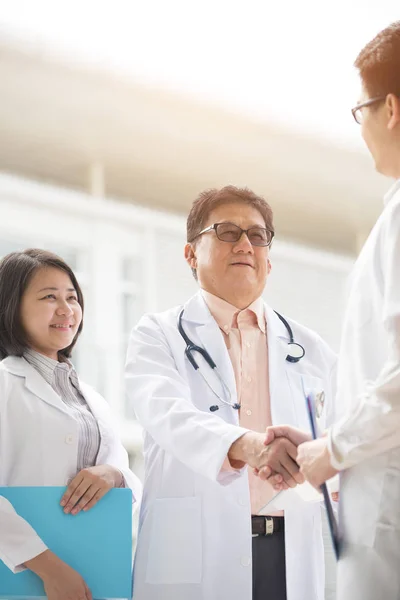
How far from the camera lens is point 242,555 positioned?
5.52 ft

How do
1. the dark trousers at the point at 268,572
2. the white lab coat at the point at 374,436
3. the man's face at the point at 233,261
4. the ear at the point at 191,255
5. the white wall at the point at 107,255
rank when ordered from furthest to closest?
the white wall at the point at 107,255
the ear at the point at 191,255
the man's face at the point at 233,261
the dark trousers at the point at 268,572
the white lab coat at the point at 374,436

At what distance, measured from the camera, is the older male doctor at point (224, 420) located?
167 cm

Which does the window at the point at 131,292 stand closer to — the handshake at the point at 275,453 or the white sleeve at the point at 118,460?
the white sleeve at the point at 118,460

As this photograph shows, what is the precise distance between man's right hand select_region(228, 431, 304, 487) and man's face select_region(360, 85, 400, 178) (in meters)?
0.61

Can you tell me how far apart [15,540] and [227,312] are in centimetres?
82

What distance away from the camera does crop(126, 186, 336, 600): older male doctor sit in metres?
1.67

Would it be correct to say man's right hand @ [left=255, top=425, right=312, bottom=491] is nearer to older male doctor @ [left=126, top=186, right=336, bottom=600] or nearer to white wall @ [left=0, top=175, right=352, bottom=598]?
older male doctor @ [left=126, top=186, right=336, bottom=600]

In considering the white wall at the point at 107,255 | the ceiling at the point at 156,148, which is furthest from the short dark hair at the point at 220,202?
the white wall at the point at 107,255

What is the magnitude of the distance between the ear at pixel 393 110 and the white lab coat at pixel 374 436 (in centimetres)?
15

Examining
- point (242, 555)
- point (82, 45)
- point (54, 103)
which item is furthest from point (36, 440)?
point (54, 103)

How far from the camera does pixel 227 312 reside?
2.00m

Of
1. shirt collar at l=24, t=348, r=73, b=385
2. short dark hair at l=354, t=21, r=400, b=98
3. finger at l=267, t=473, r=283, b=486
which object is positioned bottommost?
finger at l=267, t=473, r=283, b=486

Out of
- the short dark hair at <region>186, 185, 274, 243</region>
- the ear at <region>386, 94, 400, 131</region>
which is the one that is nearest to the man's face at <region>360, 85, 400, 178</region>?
the ear at <region>386, 94, 400, 131</region>

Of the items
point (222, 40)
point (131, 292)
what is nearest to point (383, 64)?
point (222, 40)
